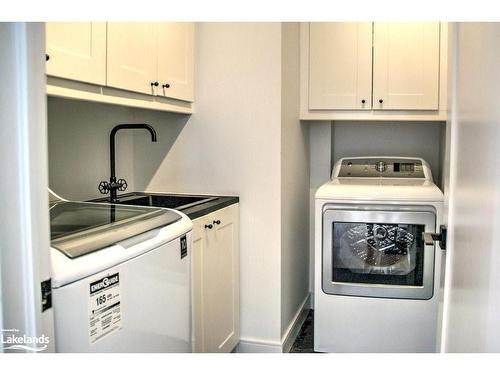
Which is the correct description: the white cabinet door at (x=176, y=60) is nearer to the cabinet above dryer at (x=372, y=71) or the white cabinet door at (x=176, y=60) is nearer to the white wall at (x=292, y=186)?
the white wall at (x=292, y=186)

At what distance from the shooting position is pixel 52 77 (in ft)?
5.45

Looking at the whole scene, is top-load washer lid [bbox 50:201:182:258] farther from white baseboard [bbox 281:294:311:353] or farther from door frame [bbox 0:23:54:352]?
white baseboard [bbox 281:294:311:353]

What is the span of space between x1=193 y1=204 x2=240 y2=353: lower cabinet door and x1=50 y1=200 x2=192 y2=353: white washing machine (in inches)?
17.8

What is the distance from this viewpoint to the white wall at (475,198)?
103cm

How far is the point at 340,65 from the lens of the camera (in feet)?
10.1

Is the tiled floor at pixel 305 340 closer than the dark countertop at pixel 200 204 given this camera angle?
No

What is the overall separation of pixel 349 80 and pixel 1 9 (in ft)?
8.37

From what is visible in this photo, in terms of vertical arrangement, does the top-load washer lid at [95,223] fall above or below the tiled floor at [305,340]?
above

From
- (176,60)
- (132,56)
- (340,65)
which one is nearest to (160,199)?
(176,60)

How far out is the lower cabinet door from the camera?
228 cm

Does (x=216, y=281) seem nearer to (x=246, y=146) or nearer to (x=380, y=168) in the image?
(x=246, y=146)

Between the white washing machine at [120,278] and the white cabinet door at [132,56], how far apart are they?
520mm
